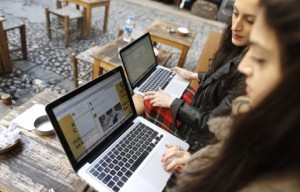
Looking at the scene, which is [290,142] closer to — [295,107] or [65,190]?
[295,107]

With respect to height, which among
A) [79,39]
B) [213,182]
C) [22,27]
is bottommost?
[79,39]

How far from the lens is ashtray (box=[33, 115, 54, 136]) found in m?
1.03

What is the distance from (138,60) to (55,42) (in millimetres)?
2181

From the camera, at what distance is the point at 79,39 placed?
3453mm

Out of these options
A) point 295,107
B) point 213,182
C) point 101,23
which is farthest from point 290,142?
point 101,23

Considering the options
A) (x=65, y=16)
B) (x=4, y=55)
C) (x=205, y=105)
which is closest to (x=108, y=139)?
(x=205, y=105)

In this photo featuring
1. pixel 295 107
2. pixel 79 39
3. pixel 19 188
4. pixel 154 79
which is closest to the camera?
pixel 295 107

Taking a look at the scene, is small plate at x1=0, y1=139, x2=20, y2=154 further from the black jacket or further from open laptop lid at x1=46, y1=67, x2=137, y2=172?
the black jacket

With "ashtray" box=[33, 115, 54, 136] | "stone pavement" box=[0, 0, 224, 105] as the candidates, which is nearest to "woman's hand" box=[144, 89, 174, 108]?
"ashtray" box=[33, 115, 54, 136]

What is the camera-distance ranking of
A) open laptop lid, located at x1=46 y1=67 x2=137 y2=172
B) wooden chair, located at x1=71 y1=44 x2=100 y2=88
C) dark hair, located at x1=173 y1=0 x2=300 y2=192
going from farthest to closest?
wooden chair, located at x1=71 y1=44 x2=100 y2=88 → open laptop lid, located at x1=46 y1=67 x2=137 y2=172 → dark hair, located at x1=173 y1=0 x2=300 y2=192

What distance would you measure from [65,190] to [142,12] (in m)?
4.92

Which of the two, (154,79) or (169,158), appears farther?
(154,79)

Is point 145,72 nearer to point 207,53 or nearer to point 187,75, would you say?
point 187,75

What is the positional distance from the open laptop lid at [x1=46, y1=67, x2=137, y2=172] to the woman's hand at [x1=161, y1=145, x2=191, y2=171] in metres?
0.22
